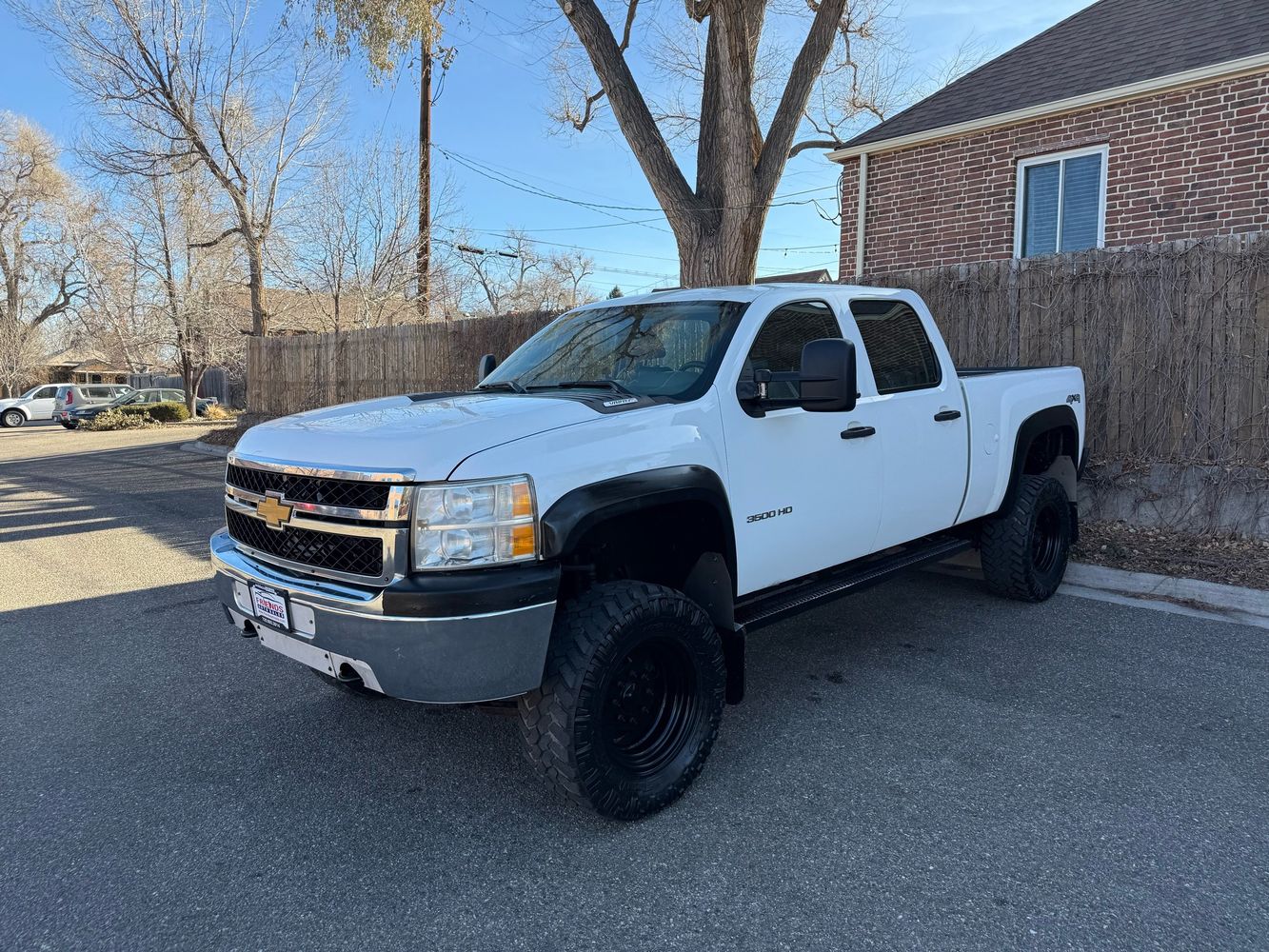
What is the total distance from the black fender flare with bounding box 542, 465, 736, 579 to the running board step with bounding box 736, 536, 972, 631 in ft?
0.95

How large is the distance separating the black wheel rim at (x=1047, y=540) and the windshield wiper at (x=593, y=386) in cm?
344

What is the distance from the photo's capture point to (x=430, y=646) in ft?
8.78

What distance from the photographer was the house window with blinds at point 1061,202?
1030cm

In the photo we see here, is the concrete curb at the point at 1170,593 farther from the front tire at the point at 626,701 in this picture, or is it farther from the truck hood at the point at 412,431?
the truck hood at the point at 412,431

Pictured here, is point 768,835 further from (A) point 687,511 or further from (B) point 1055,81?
(B) point 1055,81

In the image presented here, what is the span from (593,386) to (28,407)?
123 ft

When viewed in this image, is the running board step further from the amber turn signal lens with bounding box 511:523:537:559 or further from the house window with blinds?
the house window with blinds

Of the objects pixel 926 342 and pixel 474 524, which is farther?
pixel 926 342

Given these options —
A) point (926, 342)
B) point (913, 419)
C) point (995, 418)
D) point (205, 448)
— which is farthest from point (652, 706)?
point (205, 448)

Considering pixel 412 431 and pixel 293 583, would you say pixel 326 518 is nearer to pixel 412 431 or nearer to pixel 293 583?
pixel 293 583

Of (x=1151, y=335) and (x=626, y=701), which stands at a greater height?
(x=1151, y=335)

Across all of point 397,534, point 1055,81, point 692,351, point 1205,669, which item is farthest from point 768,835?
point 1055,81

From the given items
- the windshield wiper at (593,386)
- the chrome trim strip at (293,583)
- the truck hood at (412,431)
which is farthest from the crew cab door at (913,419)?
the chrome trim strip at (293,583)

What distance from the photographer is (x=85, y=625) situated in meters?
5.54
